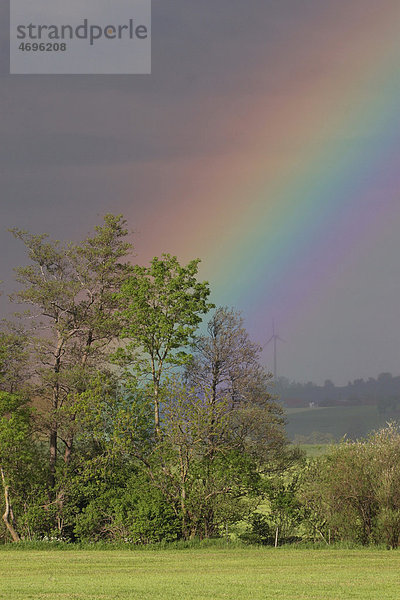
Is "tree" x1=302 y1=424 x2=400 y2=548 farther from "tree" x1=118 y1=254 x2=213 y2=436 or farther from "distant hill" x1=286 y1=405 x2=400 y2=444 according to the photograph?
"distant hill" x1=286 y1=405 x2=400 y2=444

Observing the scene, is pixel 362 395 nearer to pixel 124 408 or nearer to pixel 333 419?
pixel 333 419

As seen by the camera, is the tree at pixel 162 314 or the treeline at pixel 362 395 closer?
the tree at pixel 162 314

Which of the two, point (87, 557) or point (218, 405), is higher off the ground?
point (218, 405)

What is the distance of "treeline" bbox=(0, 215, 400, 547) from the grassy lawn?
Answer: 8.94ft

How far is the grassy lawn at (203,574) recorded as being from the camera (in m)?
15.0

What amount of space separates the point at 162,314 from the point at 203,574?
12.5m

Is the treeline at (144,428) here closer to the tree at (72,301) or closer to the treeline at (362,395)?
the tree at (72,301)

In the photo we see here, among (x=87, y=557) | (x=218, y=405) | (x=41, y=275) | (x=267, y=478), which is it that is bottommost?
(x=87, y=557)

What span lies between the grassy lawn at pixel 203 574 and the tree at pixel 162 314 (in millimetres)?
7456

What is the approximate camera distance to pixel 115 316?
3109cm

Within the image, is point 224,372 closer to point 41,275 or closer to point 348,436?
point 348,436

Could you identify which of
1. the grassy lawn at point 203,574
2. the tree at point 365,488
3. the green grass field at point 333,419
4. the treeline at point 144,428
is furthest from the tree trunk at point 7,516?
the green grass field at point 333,419

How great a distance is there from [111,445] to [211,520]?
463 centimetres

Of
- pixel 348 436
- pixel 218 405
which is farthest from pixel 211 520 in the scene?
pixel 348 436
